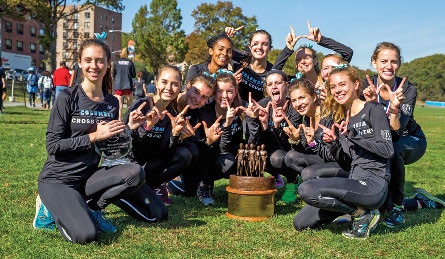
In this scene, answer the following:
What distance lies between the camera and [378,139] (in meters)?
4.25

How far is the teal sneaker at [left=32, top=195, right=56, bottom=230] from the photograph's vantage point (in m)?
4.30

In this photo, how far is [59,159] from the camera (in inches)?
165

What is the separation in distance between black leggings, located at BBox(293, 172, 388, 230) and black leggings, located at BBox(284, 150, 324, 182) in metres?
1.06

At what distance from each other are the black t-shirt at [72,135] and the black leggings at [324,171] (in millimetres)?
2338

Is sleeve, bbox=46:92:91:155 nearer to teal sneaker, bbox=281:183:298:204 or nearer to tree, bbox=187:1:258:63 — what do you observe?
teal sneaker, bbox=281:183:298:204

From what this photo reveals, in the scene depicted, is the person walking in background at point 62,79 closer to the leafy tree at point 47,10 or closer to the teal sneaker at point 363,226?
the teal sneaker at point 363,226

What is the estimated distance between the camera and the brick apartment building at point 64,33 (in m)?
83.2

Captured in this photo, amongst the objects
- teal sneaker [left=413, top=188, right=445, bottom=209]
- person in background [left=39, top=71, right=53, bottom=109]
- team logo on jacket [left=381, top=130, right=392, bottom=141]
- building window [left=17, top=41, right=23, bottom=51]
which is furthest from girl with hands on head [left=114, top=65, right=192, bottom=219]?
building window [left=17, top=41, right=23, bottom=51]

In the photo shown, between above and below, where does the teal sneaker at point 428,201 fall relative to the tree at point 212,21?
below

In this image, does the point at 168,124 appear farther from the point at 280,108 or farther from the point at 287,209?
the point at 287,209

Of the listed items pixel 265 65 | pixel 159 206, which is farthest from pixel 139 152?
pixel 265 65

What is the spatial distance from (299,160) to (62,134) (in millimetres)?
2841

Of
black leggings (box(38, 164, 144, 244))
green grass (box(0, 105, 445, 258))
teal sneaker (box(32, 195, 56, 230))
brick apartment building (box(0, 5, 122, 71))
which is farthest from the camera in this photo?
brick apartment building (box(0, 5, 122, 71))

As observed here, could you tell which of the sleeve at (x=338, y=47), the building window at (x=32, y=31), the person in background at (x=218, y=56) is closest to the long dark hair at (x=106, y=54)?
the person in background at (x=218, y=56)
